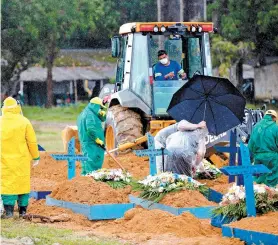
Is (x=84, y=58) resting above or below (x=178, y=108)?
below

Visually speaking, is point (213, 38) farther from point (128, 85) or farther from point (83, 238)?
point (83, 238)

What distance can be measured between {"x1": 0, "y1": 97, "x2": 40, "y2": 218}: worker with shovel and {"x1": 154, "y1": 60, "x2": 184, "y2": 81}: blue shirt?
6813mm

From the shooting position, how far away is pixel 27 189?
17.4 meters

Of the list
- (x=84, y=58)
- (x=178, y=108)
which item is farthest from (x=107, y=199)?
(x=84, y=58)

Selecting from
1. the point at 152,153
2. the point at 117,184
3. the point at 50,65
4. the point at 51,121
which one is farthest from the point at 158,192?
the point at 50,65

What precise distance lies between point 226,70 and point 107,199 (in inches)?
1115

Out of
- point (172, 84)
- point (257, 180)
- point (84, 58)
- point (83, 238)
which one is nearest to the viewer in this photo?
point (83, 238)

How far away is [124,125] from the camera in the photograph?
79.9 ft

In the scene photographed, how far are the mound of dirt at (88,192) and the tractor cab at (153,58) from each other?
17.3 ft

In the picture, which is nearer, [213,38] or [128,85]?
[128,85]

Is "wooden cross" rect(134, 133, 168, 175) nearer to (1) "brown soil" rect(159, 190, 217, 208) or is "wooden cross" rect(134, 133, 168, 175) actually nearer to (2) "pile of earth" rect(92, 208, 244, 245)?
(1) "brown soil" rect(159, 190, 217, 208)

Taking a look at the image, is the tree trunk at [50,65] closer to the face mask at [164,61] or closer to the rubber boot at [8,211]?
the face mask at [164,61]

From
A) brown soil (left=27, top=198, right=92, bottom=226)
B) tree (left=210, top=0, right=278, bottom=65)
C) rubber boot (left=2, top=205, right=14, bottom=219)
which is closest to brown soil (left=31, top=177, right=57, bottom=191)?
brown soil (left=27, top=198, right=92, bottom=226)

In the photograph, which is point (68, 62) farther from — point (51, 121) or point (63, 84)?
point (51, 121)
